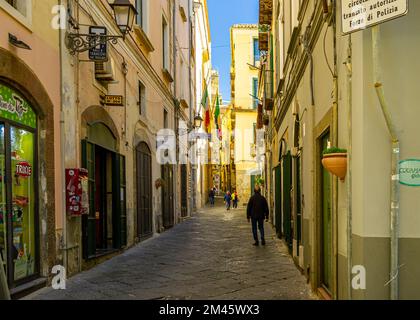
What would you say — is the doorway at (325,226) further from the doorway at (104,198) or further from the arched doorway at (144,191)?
the arched doorway at (144,191)

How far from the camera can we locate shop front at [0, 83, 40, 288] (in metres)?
5.93

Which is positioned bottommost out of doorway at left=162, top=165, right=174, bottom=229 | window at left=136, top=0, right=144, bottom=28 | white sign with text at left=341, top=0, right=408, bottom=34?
doorway at left=162, top=165, right=174, bottom=229

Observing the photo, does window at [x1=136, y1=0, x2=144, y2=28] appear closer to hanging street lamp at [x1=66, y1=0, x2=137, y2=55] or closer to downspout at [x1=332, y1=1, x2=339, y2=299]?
hanging street lamp at [x1=66, y1=0, x2=137, y2=55]

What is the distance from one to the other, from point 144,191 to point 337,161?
31.6 ft

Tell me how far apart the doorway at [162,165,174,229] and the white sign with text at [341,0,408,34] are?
12797 millimetres

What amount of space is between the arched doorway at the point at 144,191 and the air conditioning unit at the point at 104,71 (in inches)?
141

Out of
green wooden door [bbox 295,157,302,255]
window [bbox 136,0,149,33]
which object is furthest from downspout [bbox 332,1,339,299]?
window [bbox 136,0,149,33]

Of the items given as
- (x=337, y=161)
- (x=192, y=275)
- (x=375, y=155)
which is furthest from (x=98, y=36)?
(x=375, y=155)

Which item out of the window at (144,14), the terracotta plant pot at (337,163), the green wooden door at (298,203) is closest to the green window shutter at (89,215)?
the green wooden door at (298,203)

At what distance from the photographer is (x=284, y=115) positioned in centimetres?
1284

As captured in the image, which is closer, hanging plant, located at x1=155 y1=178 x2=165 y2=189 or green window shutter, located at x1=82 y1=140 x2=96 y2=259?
green window shutter, located at x1=82 y1=140 x2=96 y2=259

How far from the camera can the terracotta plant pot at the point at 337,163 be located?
4461 millimetres

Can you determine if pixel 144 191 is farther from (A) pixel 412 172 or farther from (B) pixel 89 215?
(A) pixel 412 172
